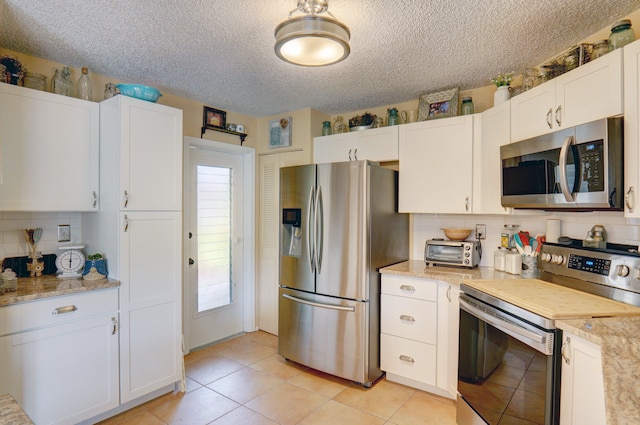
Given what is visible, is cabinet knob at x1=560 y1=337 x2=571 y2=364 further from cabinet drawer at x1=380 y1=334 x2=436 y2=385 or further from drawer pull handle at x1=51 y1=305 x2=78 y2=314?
drawer pull handle at x1=51 y1=305 x2=78 y2=314

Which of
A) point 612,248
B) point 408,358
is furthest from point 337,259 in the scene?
point 612,248

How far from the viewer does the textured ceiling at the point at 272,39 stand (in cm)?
176

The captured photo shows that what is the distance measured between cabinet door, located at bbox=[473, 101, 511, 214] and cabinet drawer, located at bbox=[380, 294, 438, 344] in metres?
0.85

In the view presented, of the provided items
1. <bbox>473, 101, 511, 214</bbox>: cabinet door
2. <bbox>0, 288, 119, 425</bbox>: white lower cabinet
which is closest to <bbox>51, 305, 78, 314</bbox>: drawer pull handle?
<bbox>0, 288, 119, 425</bbox>: white lower cabinet

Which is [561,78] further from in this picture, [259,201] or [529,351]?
[259,201]

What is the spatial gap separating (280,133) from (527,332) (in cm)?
292

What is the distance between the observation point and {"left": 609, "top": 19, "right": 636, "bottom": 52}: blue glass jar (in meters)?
1.64

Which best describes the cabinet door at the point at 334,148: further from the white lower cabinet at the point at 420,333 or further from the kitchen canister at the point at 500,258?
the kitchen canister at the point at 500,258

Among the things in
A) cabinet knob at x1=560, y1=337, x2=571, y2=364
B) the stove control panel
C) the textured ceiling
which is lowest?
cabinet knob at x1=560, y1=337, x2=571, y2=364

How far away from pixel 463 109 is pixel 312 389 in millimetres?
2572

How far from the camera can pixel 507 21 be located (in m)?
1.88

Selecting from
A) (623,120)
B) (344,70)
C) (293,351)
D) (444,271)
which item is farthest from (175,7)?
(293,351)

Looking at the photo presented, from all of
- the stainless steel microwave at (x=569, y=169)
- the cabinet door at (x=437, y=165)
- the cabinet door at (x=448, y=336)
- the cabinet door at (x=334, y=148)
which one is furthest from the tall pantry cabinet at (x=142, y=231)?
the stainless steel microwave at (x=569, y=169)

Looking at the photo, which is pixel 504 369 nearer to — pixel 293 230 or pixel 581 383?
pixel 581 383
